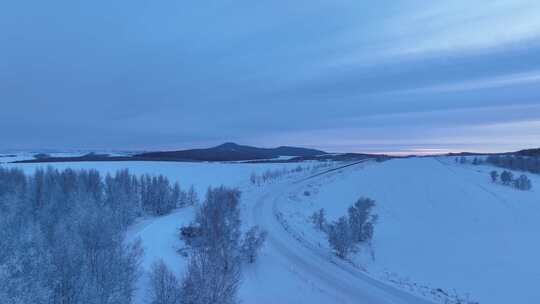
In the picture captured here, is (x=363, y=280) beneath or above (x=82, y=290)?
beneath

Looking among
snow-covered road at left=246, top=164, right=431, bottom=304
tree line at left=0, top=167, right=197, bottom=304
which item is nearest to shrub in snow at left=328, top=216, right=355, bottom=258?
snow-covered road at left=246, top=164, right=431, bottom=304

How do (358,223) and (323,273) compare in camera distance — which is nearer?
(323,273)

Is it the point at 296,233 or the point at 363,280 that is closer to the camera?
the point at 363,280

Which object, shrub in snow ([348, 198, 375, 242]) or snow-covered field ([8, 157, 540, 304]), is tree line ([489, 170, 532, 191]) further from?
shrub in snow ([348, 198, 375, 242])

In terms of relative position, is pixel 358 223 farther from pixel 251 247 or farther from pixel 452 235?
pixel 251 247

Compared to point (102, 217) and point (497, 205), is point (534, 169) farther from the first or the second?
point (102, 217)

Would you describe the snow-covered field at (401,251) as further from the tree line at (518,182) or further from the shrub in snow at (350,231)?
the tree line at (518,182)

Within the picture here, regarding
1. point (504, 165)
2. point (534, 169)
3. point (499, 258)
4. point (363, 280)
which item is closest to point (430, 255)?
point (499, 258)

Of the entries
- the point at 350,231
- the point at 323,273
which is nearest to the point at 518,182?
the point at 350,231
